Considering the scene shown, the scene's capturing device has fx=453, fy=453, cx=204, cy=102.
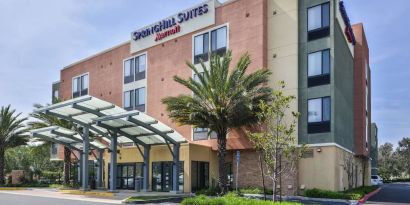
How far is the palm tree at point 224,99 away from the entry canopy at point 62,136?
32.8 feet

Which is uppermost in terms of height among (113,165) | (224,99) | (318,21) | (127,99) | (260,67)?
(318,21)

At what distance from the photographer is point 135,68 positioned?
42.2m

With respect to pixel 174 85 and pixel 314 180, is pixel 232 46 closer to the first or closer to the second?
pixel 174 85

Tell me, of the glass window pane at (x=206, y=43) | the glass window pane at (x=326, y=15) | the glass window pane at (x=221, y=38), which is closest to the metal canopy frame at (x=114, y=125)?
the glass window pane at (x=206, y=43)

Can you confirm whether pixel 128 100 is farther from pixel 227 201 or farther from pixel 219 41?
pixel 227 201

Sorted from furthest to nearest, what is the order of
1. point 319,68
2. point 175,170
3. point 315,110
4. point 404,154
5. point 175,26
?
1. point 404,154
2. point 175,26
3. point 175,170
4. point 319,68
5. point 315,110

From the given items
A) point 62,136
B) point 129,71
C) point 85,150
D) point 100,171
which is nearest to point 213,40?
point 129,71

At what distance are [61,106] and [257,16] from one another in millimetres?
14781

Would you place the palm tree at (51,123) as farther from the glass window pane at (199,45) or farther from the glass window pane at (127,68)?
the glass window pane at (199,45)

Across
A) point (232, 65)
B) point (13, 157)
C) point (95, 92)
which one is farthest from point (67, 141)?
point (13, 157)

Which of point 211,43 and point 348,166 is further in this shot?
point 211,43

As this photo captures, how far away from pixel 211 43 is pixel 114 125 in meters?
9.88

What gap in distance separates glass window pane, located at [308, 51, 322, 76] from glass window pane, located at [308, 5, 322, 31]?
1832 millimetres

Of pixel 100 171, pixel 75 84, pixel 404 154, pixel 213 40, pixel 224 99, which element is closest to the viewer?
pixel 224 99
